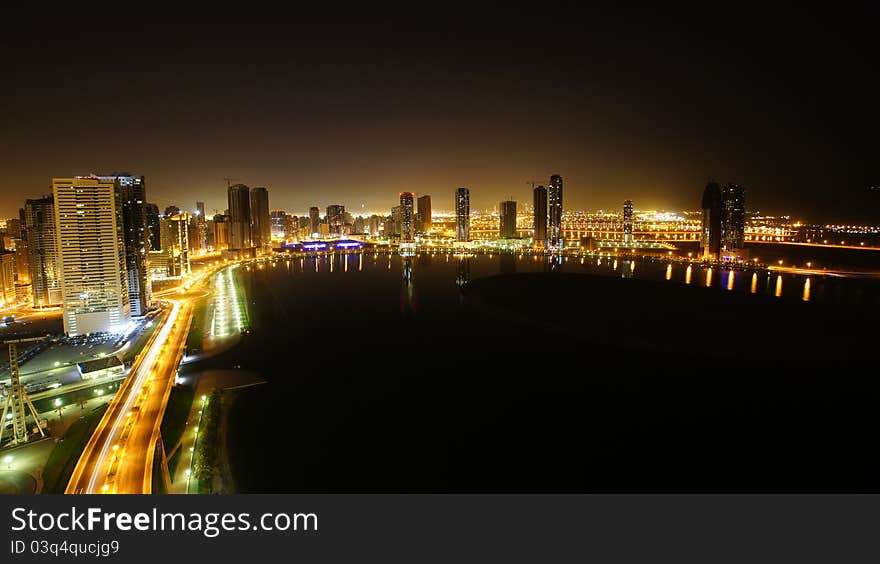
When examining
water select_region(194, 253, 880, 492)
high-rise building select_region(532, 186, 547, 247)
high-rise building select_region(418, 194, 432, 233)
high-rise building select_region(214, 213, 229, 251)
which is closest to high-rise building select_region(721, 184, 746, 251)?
high-rise building select_region(532, 186, 547, 247)

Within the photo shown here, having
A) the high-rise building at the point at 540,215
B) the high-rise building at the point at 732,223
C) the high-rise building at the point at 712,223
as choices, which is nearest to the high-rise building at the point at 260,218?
the high-rise building at the point at 540,215

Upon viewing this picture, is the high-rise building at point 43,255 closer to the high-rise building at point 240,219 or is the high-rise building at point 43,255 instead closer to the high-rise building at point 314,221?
the high-rise building at point 240,219

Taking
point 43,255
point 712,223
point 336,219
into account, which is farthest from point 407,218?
point 43,255

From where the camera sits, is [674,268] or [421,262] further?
[421,262]
